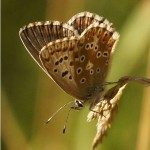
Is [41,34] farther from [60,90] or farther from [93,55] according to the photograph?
[60,90]

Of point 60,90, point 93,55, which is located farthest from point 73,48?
point 60,90

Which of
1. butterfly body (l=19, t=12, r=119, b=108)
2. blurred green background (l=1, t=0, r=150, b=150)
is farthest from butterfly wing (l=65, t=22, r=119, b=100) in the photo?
blurred green background (l=1, t=0, r=150, b=150)

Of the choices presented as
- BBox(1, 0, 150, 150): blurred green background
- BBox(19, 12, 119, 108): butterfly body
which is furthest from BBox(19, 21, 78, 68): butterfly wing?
BBox(1, 0, 150, 150): blurred green background

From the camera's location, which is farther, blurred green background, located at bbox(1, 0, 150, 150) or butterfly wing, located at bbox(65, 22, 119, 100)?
blurred green background, located at bbox(1, 0, 150, 150)

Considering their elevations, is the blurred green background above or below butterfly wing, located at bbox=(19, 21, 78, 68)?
below

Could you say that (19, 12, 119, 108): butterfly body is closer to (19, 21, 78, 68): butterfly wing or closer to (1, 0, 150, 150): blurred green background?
(19, 21, 78, 68): butterfly wing

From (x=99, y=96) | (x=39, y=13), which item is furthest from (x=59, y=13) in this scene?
(x=99, y=96)
